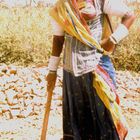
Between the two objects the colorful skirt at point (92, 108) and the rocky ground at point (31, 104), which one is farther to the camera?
the rocky ground at point (31, 104)

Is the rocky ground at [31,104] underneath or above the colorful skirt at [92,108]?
underneath

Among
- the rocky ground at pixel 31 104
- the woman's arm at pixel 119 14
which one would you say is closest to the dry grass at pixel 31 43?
the rocky ground at pixel 31 104

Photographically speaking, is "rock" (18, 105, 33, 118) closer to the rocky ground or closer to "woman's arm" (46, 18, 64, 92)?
the rocky ground

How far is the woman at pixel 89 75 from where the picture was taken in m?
3.12

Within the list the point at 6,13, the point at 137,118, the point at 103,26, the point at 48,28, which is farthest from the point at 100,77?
the point at 6,13

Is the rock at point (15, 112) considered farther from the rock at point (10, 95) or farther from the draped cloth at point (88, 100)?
the draped cloth at point (88, 100)

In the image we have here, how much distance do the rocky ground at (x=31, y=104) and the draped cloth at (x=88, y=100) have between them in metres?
1.55

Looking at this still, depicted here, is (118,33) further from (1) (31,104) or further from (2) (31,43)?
(2) (31,43)

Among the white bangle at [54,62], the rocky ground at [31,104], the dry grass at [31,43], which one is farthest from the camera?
the dry grass at [31,43]

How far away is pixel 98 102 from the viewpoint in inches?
129

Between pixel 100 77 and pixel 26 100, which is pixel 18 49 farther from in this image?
pixel 100 77

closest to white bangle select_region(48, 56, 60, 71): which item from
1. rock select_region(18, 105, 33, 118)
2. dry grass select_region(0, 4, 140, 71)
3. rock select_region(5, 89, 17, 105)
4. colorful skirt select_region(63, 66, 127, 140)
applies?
colorful skirt select_region(63, 66, 127, 140)

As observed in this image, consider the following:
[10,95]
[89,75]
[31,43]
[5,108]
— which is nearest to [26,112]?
[5,108]

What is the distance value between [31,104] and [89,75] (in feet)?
9.71
